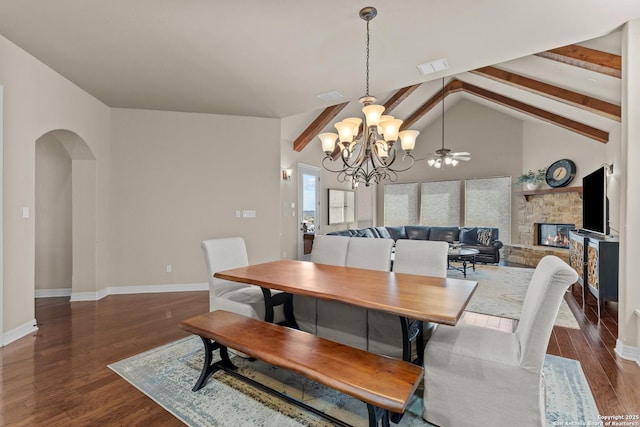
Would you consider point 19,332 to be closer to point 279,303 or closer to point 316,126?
point 279,303

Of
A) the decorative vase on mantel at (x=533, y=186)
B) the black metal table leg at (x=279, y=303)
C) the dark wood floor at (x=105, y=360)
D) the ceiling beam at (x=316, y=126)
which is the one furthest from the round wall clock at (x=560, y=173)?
the black metal table leg at (x=279, y=303)

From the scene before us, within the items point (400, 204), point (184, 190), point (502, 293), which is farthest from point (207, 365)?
point (400, 204)

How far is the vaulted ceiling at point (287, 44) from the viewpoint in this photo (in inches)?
89.6

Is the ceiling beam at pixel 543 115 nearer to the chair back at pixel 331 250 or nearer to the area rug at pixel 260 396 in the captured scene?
the area rug at pixel 260 396

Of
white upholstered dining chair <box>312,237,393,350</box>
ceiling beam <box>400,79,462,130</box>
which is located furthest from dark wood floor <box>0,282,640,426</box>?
ceiling beam <box>400,79,462,130</box>

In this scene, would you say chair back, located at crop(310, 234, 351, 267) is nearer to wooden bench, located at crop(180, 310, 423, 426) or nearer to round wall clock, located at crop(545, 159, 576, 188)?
wooden bench, located at crop(180, 310, 423, 426)

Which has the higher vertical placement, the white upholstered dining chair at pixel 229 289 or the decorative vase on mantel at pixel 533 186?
the decorative vase on mantel at pixel 533 186

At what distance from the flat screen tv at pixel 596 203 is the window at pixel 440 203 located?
3612 mm

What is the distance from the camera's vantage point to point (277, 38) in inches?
105

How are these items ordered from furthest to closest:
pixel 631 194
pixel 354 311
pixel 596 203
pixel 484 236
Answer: pixel 484 236, pixel 596 203, pixel 354 311, pixel 631 194

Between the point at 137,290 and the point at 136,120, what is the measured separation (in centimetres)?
248

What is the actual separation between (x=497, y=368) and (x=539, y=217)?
22.9 ft

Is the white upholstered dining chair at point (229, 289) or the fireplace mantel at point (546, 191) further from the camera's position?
the fireplace mantel at point (546, 191)

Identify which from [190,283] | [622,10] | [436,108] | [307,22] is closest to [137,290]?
[190,283]
